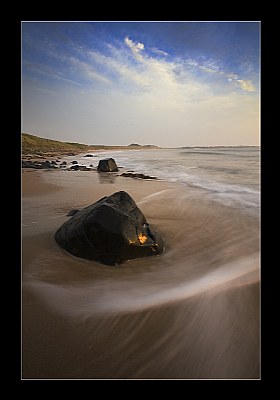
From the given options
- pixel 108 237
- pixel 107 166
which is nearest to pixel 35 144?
pixel 107 166

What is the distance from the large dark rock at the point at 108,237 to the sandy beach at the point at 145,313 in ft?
0.28

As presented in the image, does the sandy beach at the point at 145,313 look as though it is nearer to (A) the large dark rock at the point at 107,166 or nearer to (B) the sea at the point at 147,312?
(B) the sea at the point at 147,312

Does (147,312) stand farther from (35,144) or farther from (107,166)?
(35,144)

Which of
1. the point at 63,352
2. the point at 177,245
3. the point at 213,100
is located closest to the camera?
the point at 63,352

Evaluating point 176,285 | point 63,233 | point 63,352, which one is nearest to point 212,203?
point 176,285

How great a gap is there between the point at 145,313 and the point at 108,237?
0.79 meters

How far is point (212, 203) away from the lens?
392 centimetres

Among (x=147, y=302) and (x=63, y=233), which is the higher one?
(x=63, y=233)

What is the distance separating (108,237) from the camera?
213 cm

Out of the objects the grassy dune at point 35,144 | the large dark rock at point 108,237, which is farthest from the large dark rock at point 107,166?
the large dark rock at point 108,237

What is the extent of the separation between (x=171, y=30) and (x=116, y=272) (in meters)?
2.22

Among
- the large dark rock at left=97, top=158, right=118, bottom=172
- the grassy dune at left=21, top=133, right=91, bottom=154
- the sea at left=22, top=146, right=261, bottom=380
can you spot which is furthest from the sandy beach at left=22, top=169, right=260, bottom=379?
the large dark rock at left=97, top=158, right=118, bottom=172

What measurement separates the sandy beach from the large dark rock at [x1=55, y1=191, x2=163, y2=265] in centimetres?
9
